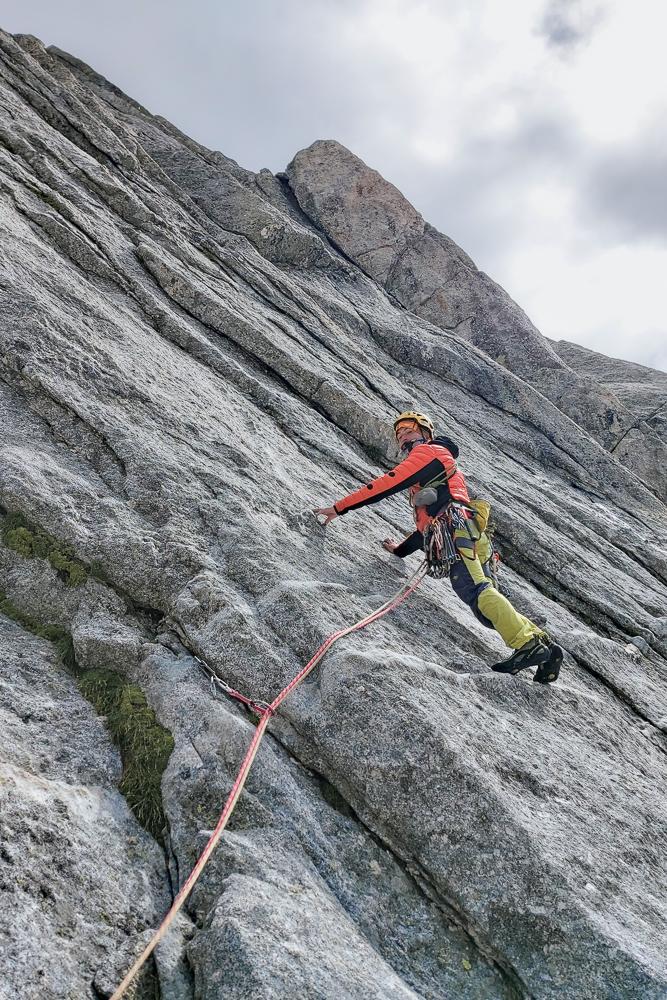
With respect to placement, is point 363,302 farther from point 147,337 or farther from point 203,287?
point 147,337

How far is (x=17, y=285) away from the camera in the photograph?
8.91m

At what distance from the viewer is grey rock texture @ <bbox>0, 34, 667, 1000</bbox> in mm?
4145

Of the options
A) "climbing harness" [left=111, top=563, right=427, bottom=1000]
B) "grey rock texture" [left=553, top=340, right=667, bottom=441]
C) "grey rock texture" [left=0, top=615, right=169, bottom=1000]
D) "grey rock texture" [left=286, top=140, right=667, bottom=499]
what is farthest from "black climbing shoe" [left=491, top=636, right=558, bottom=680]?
"grey rock texture" [left=553, top=340, right=667, bottom=441]

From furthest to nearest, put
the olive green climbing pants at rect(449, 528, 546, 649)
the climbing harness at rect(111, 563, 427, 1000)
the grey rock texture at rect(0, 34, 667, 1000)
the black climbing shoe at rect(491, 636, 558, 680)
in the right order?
1. the olive green climbing pants at rect(449, 528, 546, 649)
2. the black climbing shoe at rect(491, 636, 558, 680)
3. the grey rock texture at rect(0, 34, 667, 1000)
4. the climbing harness at rect(111, 563, 427, 1000)

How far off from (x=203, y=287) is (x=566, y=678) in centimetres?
1164

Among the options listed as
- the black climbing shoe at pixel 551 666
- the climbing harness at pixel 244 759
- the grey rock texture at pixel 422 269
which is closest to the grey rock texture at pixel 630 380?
the grey rock texture at pixel 422 269

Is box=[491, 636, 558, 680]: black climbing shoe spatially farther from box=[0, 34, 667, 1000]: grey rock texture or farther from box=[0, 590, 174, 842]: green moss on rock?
box=[0, 590, 174, 842]: green moss on rock

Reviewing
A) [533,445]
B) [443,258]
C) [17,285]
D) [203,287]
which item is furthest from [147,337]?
[443,258]

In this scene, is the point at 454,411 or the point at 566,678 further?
the point at 454,411

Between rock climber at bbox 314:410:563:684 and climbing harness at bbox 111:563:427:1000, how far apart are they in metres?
1.07

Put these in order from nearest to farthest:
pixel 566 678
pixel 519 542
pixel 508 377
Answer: pixel 566 678 → pixel 519 542 → pixel 508 377

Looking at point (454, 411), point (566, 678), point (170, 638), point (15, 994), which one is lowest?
point (15, 994)

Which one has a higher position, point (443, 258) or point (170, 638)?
point (443, 258)

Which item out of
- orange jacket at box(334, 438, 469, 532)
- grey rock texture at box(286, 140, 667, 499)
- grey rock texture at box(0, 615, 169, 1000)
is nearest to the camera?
grey rock texture at box(0, 615, 169, 1000)
